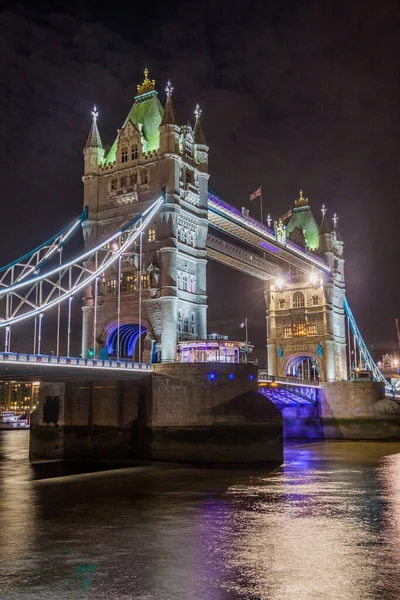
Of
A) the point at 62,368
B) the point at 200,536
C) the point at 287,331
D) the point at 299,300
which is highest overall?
the point at 299,300

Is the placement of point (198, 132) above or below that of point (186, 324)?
above

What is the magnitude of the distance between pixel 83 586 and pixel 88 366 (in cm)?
1907

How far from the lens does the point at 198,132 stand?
149ft

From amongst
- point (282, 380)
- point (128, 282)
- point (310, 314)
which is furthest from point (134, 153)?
point (310, 314)

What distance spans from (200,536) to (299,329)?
53.3 m

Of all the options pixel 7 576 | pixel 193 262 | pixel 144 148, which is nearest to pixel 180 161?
pixel 144 148

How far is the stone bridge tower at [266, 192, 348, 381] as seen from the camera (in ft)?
218

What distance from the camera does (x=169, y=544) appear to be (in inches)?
616

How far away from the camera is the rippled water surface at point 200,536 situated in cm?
1202

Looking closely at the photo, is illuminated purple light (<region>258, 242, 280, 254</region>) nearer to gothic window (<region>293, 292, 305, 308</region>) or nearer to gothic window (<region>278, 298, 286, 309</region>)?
gothic window (<region>293, 292, 305, 308</region>)

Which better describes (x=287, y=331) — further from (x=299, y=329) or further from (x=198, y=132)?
(x=198, y=132)

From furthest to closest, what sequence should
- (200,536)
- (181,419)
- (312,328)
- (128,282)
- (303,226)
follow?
(303,226) < (312,328) < (128,282) < (181,419) < (200,536)

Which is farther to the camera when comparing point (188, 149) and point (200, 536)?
point (188, 149)

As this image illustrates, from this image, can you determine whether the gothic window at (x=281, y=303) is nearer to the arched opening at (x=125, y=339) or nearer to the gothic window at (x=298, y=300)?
the gothic window at (x=298, y=300)
